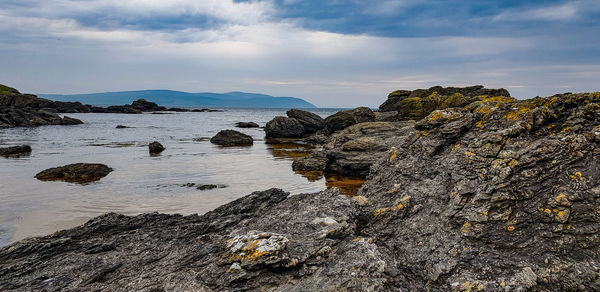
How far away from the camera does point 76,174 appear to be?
19594 millimetres

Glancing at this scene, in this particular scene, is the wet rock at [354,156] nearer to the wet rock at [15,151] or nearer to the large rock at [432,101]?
the large rock at [432,101]

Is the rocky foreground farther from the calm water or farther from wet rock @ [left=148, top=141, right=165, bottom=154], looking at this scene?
wet rock @ [left=148, top=141, right=165, bottom=154]

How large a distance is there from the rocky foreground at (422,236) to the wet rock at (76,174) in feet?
45.7

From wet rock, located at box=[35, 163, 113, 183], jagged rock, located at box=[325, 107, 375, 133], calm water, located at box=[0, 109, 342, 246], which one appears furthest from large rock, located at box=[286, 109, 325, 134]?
wet rock, located at box=[35, 163, 113, 183]

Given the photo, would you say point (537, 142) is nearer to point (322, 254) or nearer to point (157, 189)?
point (322, 254)

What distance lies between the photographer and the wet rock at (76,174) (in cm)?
1917

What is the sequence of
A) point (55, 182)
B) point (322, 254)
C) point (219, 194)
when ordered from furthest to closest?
1. point (55, 182)
2. point (219, 194)
3. point (322, 254)

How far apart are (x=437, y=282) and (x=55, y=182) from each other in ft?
66.9

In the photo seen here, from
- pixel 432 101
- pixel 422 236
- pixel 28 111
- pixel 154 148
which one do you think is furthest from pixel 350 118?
pixel 28 111

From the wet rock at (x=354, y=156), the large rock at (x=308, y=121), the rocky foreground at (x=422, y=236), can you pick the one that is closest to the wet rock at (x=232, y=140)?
the large rock at (x=308, y=121)

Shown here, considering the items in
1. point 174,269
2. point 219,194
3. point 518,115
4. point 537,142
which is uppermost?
point 518,115

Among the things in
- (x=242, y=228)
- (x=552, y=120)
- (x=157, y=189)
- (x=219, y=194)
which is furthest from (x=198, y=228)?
(x=157, y=189)

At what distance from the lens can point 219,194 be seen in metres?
16.4

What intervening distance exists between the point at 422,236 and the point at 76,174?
20472 millimetres
